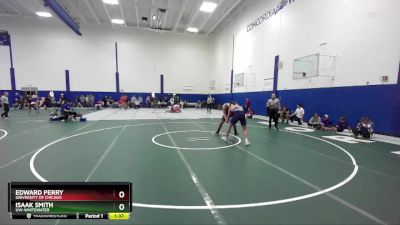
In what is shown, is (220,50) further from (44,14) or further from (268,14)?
(44,14)

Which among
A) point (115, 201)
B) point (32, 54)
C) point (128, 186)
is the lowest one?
point (115, 201)

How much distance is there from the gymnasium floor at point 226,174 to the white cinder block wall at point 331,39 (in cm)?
399

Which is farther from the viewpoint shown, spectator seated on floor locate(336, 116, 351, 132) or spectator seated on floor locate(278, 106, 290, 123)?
spectator seated on floor locate(278, 106, 290, 123)

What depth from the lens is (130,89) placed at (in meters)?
27.8

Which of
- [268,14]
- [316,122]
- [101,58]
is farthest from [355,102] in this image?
[101,58]

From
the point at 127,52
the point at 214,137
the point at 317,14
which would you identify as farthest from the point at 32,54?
the point at 317,14

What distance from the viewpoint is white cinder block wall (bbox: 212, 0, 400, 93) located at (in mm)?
9313

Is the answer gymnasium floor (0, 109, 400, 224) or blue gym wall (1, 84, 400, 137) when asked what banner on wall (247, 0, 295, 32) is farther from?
gymnasium floor (0, 109, 400, 224)

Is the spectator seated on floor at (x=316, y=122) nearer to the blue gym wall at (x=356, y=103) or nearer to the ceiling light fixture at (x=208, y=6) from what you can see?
the blue gym wall at (x=356, y=103)

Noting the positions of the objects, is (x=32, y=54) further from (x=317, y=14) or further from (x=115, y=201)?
(x=115, y=201)

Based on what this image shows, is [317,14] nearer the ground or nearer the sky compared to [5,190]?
nearer the sky

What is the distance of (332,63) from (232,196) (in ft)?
36.3
